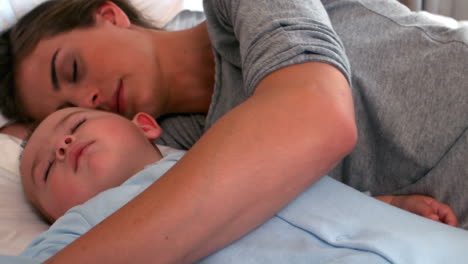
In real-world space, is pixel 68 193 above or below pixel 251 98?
below

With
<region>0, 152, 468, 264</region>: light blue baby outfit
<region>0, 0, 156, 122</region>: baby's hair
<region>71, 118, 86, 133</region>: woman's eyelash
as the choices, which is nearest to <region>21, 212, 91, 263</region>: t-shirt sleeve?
<region>0, 152, 468, 264</region>: light blue baby outfit

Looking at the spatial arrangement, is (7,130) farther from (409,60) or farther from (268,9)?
(409,60)

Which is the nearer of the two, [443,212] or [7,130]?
[443,212]

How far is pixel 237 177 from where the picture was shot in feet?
1.94

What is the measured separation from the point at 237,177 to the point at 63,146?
1.53 feet

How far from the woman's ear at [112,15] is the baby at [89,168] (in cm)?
32

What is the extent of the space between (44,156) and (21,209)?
169 millimetres

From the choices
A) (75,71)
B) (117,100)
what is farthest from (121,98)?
(75,71)

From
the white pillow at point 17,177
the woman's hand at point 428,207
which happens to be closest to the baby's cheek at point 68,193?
the white pillow at point 17,177

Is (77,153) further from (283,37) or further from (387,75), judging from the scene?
(387,75)

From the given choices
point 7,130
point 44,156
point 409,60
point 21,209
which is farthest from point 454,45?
point 7,130

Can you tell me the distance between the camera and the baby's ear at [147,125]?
1041 millimetres

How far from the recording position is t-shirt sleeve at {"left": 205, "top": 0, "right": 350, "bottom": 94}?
2.34 ft

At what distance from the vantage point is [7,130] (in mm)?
1303
